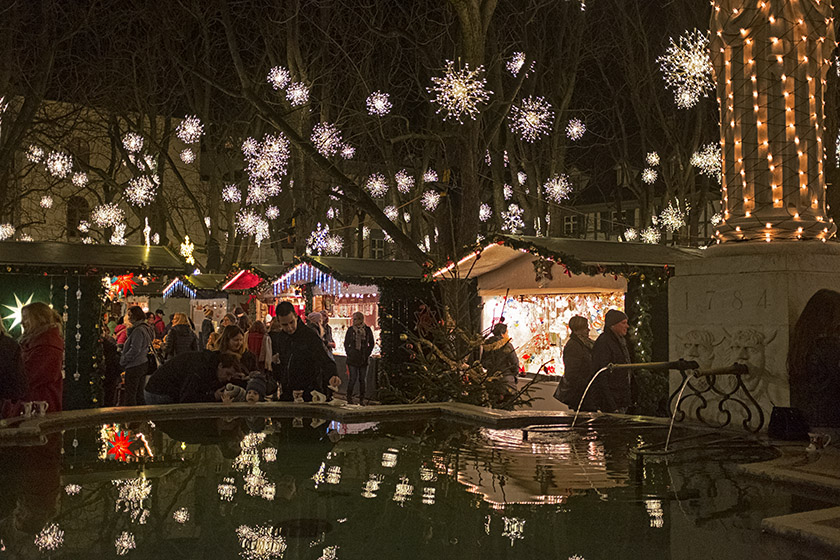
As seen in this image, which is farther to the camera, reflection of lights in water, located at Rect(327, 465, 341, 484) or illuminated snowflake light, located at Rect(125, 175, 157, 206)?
illuminated snowflake light, located at Rect(125, 175, 157, 206)

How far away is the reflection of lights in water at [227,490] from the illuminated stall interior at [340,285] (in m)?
11.4

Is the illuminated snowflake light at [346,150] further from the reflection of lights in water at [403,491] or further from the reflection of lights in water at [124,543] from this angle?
the reflection of lights in water at [124,543]

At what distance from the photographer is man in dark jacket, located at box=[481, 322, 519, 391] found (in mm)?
13141

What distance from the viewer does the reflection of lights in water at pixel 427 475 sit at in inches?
260

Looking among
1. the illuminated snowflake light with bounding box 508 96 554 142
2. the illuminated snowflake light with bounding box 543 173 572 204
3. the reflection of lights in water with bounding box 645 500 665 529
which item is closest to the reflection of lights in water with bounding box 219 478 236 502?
the reflection of lights in water with bounding box 645 500 665 529

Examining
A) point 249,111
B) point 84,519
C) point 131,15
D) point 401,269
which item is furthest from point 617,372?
point 249,111

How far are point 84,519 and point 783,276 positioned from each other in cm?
589

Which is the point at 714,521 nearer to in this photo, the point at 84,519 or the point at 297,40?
the point at 84,519

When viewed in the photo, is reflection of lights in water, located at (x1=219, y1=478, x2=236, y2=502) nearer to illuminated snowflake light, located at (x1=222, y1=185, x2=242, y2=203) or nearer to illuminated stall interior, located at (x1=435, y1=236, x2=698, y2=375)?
illuminated stall interior, located at (x1=435, y1=236, x2=698, y2=375)

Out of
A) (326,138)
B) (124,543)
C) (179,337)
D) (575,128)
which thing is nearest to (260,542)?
(124,543)

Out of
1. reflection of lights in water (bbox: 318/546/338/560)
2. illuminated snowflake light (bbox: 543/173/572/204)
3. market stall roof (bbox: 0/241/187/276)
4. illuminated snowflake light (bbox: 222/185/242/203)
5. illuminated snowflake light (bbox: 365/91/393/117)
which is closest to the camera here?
reflection of lights in water (bbox: 318/546/338/560)

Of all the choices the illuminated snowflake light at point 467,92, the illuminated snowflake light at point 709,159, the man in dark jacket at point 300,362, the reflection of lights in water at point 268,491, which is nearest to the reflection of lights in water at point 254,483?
the reflection of lights in water at point 268,491

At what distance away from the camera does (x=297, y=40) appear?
24.3 metres

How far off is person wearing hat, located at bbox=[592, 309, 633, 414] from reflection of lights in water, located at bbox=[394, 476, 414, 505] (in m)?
4.64
